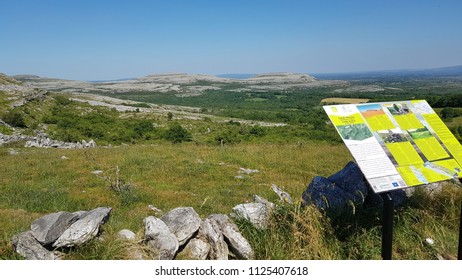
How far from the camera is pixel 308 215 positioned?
5.20 meters

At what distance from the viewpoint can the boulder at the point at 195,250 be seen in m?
4.92

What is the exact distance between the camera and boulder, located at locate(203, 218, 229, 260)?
4938 mm

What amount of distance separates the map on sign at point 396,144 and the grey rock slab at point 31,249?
4557 millimetres

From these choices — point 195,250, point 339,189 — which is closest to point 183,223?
point 195,250

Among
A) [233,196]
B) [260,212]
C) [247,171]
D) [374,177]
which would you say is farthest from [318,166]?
[374,177]

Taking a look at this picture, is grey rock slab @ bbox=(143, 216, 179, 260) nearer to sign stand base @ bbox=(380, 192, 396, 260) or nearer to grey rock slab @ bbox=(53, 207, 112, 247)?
grey rock slab @ bbox=(53, 207, 112, 247)

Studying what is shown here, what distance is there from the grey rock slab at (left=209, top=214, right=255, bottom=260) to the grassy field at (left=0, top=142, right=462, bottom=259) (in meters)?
0.19

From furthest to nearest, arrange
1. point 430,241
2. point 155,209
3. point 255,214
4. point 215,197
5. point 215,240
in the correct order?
point 215,197 → point 155,209 → point 255,214 → point 430,241 → point 215,240

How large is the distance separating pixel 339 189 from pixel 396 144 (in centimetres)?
193

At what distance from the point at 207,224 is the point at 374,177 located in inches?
Answer: 102

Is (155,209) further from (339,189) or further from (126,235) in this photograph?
(339,189)

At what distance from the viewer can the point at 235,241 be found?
5.03 m

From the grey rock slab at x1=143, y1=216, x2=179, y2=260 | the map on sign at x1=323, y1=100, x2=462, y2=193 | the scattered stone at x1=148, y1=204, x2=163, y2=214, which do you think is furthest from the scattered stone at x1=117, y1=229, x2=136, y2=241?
the scattered stone at x1=148, y1=204, x2=163, y2=214

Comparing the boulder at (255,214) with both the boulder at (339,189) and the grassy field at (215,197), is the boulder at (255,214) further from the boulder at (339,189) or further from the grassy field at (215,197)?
the boulder at (339,189)
